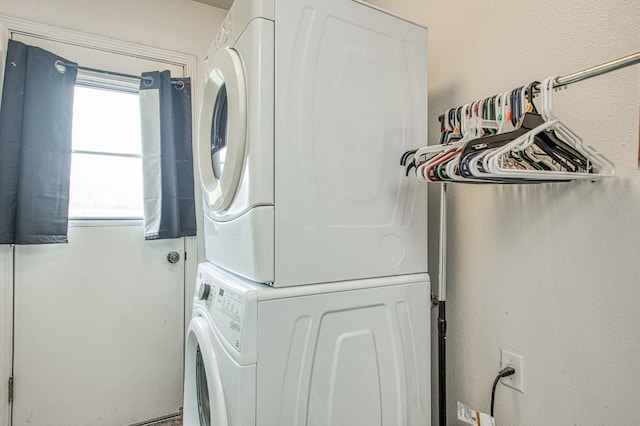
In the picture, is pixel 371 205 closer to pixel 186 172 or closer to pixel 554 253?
pixel 554 253

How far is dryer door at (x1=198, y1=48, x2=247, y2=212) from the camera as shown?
97cm

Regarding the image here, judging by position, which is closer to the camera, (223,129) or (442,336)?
(442,336)

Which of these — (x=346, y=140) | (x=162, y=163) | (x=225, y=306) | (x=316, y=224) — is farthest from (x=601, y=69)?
(x=162, y=163)

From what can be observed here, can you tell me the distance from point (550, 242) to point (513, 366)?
0.42 metres

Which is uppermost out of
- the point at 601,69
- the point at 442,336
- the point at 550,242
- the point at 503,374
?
the point at 601,69

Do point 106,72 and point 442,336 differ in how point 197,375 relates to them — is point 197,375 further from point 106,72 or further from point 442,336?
point 106,72

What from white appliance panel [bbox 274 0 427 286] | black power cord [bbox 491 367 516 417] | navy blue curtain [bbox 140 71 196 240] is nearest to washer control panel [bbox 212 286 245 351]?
white appliance panel [bbox 274 0 427 286]

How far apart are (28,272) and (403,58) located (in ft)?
6.81

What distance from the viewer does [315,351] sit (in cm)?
98

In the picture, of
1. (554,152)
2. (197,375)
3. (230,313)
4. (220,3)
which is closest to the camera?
(554,152)

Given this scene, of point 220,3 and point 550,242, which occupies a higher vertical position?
point 220,3

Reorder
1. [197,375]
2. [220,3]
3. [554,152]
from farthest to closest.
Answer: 1. [220,3]
2. [197,375]
3. [554,152]

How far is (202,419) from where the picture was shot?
132cm

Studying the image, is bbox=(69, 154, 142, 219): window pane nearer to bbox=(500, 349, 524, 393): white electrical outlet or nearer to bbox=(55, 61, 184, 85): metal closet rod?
bbox=(55, 61, 184, 85): metal closet rod
